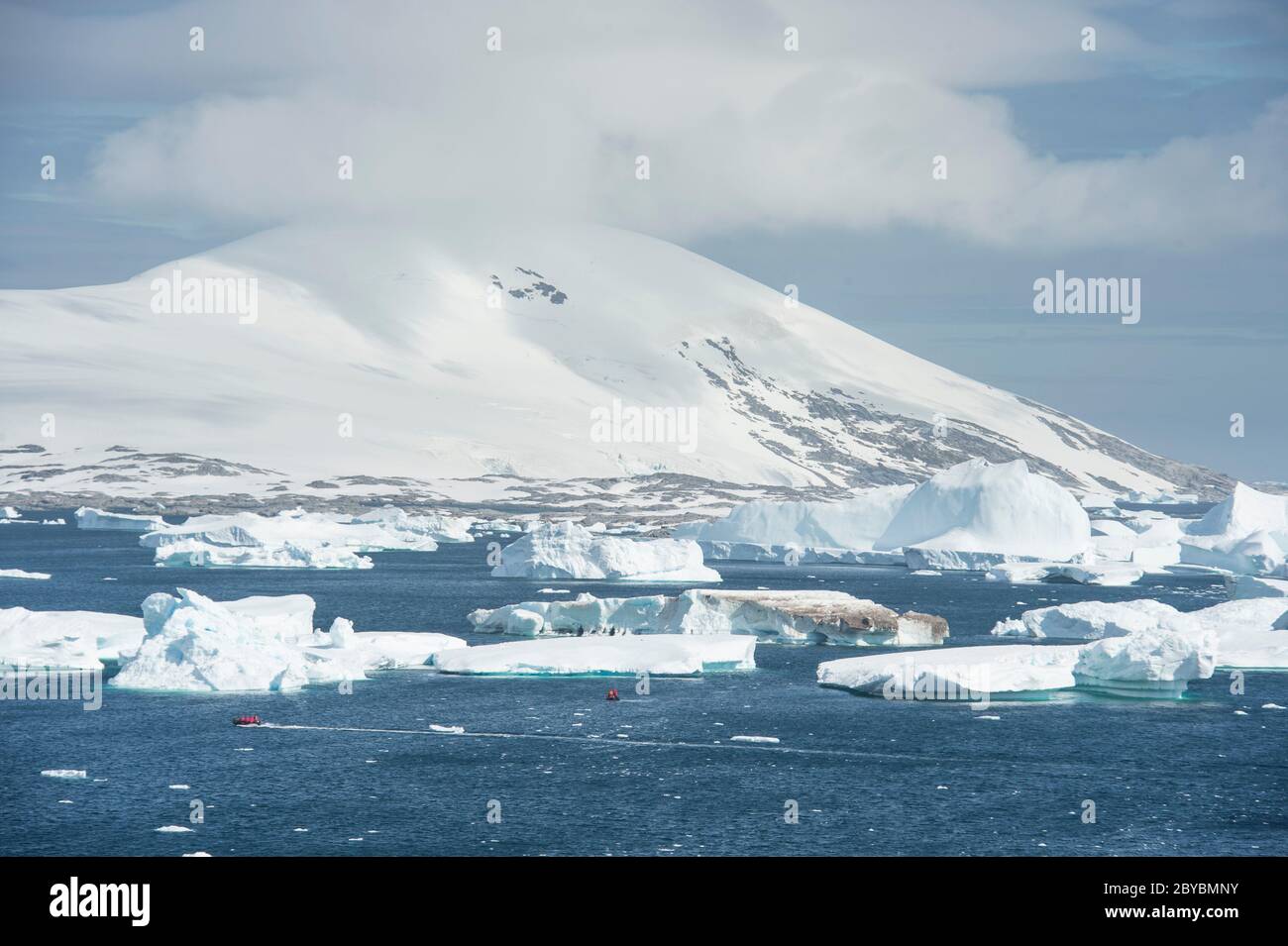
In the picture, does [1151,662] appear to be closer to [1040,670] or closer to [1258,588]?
[1040,670]

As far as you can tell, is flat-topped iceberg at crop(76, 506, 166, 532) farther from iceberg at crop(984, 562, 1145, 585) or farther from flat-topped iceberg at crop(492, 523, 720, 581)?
iceberg at crop(984, 562, 1145, 585)

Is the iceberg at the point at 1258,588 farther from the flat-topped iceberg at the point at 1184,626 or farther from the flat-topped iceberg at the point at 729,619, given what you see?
the flat-topped iceberg at the point at 729,619

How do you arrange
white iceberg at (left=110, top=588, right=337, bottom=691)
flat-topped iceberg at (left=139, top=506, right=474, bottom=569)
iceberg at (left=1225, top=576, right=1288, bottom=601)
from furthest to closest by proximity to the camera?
flat-topped iceberg at (left=139, top=506, right=474, bottom=569), iceberg at (left=1225, top=576, right=1288, bottom=601), white iceberg at (left=110, top=588, right=337, bottom=691)

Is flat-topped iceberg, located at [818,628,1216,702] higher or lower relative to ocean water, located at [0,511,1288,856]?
higher

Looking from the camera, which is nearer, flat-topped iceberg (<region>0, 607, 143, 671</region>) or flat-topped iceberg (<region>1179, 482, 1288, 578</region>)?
flat-topped iceberg (<region>0, 607, 143, 671</region>)

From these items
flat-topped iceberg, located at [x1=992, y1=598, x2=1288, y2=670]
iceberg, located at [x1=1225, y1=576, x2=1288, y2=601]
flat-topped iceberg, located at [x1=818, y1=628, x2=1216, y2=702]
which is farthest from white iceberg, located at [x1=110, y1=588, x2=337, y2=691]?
iceberg, located at [x1=1225, y1=576, x2=1288, y2=601]
